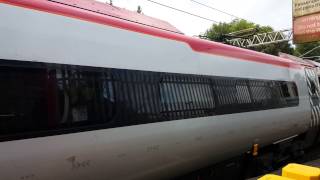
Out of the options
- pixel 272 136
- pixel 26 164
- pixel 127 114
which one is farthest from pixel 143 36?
pixel 272 136

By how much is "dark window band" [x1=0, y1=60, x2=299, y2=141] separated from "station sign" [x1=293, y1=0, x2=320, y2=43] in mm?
11390

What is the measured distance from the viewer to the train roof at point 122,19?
458 centimetres

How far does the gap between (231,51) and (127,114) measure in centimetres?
341

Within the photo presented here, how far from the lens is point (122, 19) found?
19.1 feet

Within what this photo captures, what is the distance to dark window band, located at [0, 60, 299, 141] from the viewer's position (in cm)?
397

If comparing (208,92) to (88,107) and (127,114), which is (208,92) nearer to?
(127,114)

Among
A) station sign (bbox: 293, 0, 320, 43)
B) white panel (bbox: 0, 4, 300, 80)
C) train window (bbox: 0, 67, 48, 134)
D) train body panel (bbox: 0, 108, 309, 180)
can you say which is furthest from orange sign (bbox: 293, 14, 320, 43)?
train window (bbox: 0, 67, 48, 134)

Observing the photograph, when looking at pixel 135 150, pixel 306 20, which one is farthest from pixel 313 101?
pixel 135 150

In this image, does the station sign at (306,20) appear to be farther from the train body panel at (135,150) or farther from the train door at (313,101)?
the train body panel at (135,150)

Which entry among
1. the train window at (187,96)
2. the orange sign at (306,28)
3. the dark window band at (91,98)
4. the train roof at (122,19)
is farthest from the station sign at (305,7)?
the train window at (187,96)

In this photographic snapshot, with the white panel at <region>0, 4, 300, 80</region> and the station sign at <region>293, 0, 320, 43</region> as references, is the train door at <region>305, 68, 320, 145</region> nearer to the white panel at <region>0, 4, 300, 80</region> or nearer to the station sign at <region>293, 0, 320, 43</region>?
the station sign at <region>293, 0, 320, 43</region>

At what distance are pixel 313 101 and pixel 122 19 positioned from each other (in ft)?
25.3

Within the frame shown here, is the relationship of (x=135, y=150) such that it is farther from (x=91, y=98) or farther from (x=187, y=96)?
(x=187, y=96)

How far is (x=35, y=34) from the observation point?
4238 millimetres
